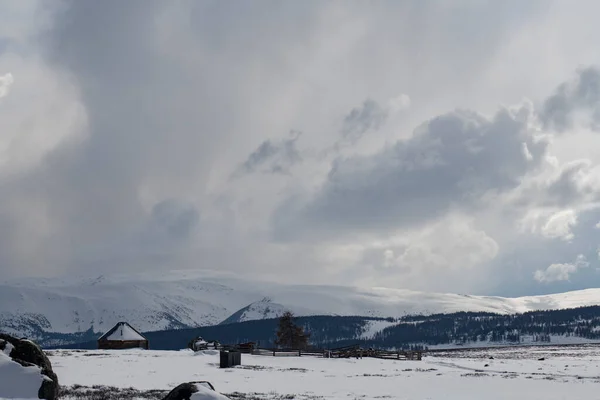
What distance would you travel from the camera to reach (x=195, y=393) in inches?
724

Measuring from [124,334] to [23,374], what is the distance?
8797cm

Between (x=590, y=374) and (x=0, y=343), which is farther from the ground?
(x=0, y=343)

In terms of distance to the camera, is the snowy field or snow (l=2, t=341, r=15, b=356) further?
the snowy field

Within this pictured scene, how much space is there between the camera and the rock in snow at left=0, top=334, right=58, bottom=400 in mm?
23406

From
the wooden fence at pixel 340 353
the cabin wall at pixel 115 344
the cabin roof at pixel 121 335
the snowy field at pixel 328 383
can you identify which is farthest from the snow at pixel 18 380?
the cabin roof at pixel 121 335

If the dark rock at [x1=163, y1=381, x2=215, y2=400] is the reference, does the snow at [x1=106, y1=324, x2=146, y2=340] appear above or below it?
above

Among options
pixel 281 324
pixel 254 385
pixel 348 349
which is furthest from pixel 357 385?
pixel 281 324

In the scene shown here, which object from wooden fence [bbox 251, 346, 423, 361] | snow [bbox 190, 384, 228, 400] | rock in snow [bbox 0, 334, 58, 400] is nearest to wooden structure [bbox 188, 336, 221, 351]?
wooden fence [bbox 251, 346, 423, 361]

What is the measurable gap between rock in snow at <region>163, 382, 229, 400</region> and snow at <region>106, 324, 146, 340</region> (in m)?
93.4

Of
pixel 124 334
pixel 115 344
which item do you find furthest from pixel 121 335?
pixel 115 344

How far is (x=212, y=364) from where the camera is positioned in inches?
2489

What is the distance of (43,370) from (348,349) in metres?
64.2

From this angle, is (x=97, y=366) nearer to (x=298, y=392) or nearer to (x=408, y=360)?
(x=298, y=392)

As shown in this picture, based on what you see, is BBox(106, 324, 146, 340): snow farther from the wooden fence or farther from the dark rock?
the dark rock
